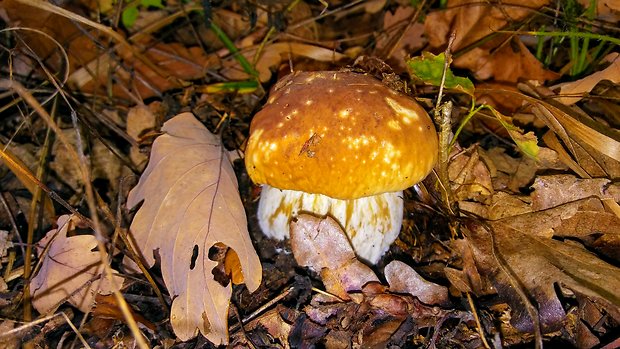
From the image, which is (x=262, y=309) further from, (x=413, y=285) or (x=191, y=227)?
(x=413, y=285)

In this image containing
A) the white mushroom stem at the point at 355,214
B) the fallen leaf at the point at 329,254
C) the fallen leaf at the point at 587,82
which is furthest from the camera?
the fallen leaf at the point at 587,82

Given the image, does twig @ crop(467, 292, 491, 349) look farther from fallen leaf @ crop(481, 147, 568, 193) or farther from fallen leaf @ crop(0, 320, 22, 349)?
fallen leaf @ crop(0, 320, 22, 349)

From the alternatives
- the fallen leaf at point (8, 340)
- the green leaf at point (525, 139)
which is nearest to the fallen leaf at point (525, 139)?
the green leaf at point (525, 139)

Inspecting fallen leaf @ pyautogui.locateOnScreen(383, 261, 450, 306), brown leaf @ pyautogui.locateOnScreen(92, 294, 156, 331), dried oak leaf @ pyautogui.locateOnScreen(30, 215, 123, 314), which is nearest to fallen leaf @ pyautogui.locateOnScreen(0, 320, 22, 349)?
dried oak leaf @ pyautogui.locateOnScreen(30, 215, 123, 314)

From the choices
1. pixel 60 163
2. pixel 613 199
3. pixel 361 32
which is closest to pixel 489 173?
pixel 613 199

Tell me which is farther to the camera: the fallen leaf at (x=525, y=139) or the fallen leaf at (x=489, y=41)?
the fallen leaf at (x=489, y=41)

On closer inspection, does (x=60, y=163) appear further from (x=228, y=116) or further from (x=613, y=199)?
(x=613, y=199)

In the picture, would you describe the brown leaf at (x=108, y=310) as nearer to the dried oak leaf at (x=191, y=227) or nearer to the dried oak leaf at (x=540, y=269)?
the dried oak leaf at (x=191, y=227)
